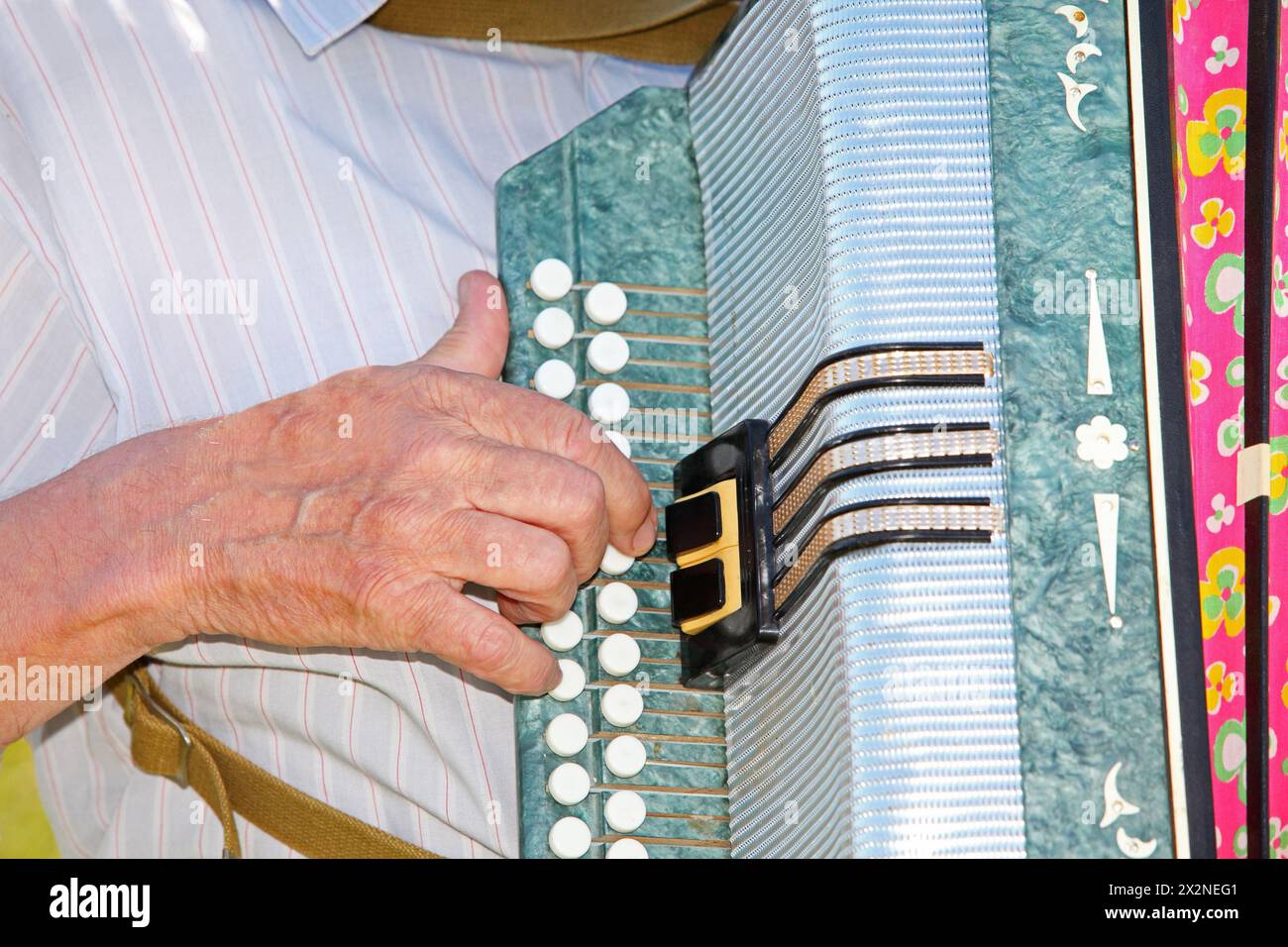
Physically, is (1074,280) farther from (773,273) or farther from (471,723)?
(471,723)

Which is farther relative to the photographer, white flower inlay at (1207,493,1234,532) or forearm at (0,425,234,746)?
forearm at (0,425,234,746)

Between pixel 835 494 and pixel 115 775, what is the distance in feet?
3.03

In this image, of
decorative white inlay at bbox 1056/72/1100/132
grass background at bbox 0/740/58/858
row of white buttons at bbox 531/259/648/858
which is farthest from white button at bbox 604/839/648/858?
grass background at bbox 0/740/58/858

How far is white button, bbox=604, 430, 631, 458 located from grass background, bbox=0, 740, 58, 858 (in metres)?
1.09

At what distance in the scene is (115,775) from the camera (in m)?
1.53

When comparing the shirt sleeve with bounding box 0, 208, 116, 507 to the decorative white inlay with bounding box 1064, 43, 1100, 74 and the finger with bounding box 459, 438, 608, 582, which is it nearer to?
the finger with bounding box 459, 438, 608, 582

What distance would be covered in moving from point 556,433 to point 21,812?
1204mm

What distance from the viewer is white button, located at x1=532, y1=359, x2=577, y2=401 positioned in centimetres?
117

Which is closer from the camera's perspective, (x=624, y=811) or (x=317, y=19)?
(x=624, y=811)

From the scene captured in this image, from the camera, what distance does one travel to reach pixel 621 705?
1105mm

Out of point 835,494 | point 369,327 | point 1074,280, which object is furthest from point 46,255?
point 1074,280

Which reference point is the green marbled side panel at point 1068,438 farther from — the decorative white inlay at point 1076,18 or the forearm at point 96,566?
the forearm at point 96,566

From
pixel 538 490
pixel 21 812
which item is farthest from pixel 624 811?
pixel 21 812

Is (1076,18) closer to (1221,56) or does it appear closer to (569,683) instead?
(1221,56)
